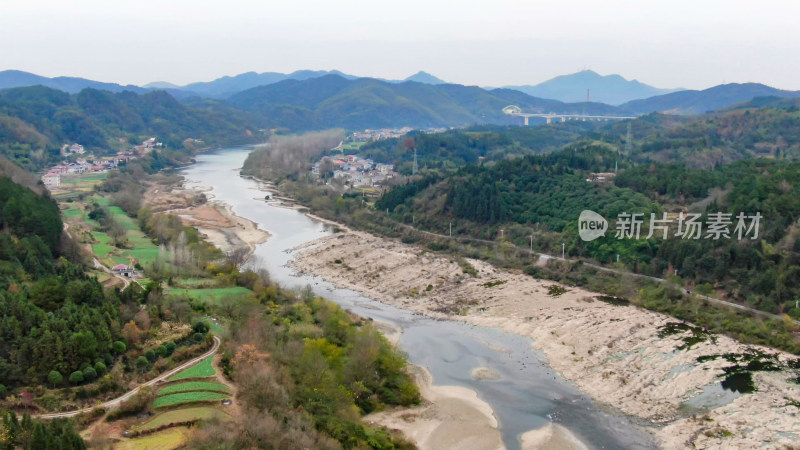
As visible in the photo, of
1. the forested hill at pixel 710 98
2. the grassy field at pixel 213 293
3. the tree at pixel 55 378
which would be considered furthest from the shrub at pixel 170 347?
the forested hill at pixel 710 98

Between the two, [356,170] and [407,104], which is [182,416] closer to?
[356,170]

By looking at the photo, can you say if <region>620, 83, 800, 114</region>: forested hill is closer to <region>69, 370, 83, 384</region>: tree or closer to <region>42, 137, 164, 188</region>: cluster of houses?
<region>42, 137, 164, 188</region>: cluster of houses

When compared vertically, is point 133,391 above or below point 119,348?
below

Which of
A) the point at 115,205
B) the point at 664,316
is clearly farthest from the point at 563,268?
the point at 115,205

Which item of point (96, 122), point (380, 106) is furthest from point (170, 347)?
point (380, 106)

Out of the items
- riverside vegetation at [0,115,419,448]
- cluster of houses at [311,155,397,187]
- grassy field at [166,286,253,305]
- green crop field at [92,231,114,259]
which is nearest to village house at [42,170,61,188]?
green crop field at [92,231,114,259]

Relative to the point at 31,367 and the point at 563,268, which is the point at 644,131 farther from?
the point at 31,367
